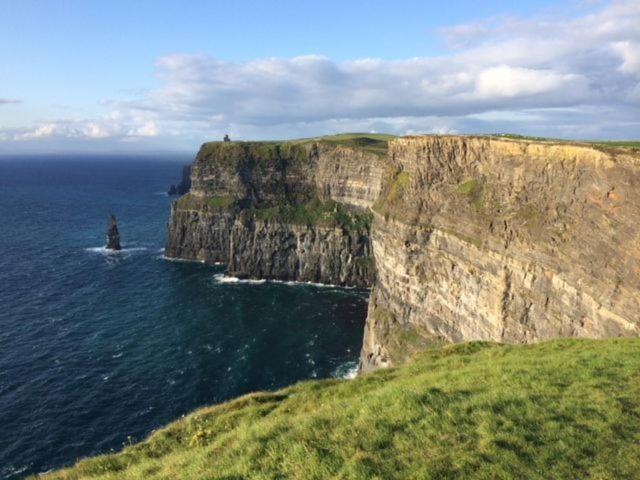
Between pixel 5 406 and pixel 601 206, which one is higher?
pixel 601 206

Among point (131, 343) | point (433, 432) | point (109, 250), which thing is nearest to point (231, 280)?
point (131, 343)

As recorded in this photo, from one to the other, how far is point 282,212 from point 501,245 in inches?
3421

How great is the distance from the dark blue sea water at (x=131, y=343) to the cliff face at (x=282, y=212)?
7427 millimetres

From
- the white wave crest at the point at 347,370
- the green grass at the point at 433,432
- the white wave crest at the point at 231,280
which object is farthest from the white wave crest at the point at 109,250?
the green grass at the point at 433,432

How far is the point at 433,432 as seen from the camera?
1583 cm

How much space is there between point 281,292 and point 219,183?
49.8 metres

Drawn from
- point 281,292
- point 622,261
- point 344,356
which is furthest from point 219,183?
point 622,261

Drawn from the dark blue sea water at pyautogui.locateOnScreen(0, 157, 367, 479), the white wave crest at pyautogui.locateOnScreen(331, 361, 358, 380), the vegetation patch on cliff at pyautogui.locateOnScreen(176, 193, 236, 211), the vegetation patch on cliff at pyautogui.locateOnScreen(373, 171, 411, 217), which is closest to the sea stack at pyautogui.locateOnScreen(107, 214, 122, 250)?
the dark blue sea water at pyautogui.locateOnScreen(0, 157, 367, 479)

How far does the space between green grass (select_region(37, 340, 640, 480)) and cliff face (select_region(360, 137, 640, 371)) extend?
58.3 ft

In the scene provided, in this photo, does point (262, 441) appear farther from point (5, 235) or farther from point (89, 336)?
point (5, 235)

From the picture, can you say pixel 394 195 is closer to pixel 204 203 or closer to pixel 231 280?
pixel 231 280

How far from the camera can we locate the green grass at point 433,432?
1385cm

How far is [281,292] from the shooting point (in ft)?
366

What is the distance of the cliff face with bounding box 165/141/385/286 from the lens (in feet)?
400
